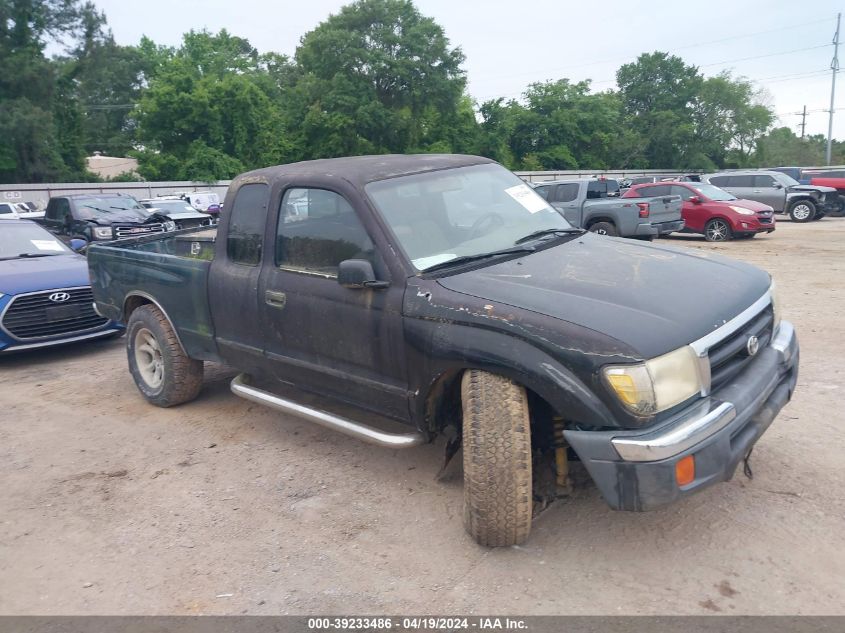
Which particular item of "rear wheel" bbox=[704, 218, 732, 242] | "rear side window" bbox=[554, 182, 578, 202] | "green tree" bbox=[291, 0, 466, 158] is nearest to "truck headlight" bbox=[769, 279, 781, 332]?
"rear side window" bbox=[554, 182, 578, 202]

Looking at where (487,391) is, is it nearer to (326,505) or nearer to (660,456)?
(660,456)

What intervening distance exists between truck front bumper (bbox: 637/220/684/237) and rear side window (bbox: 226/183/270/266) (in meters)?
11.3

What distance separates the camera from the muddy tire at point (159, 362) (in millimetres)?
5566

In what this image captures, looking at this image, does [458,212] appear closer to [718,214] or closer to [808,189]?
[718,214]

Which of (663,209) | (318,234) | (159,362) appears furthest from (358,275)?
(663,209)

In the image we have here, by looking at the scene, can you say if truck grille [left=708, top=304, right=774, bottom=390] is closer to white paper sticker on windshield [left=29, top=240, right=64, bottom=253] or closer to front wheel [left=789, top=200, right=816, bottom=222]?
white paper sticker on windshield [left=29, top=240, right=64, bottom=253]

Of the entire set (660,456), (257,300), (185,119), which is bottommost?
(660,456)

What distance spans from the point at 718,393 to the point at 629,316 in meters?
0.57

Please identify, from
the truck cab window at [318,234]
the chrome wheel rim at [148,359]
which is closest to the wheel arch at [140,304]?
the chrome wheel rim at [148,359]

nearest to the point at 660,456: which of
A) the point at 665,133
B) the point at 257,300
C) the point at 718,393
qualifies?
the point at 718,393

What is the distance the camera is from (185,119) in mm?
42844

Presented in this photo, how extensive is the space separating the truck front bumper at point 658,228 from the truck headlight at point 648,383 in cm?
1220

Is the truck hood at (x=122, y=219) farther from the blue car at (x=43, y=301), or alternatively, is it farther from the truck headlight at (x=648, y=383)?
the truck headlight at (x=648, y=383)

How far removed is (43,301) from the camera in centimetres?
741
